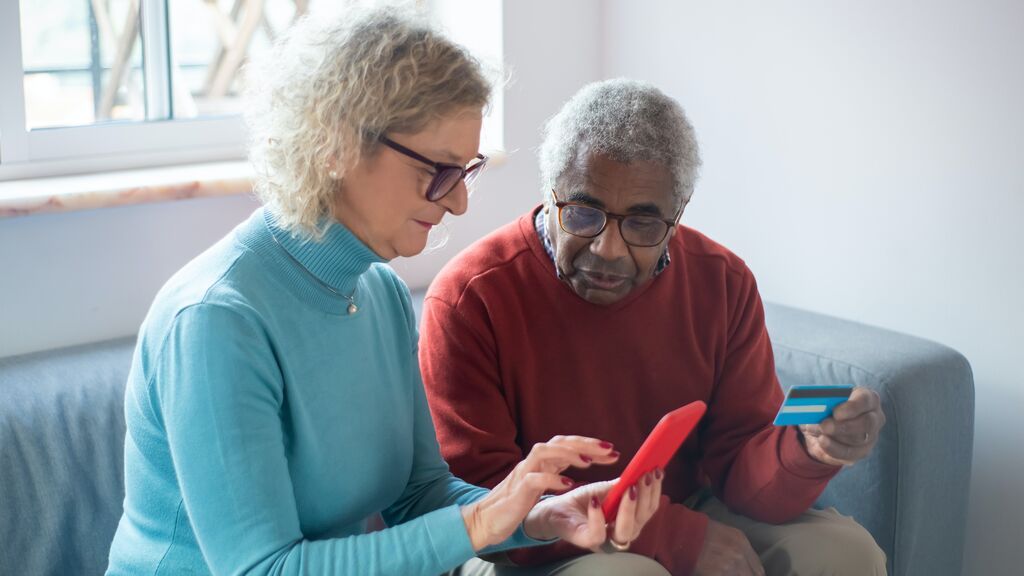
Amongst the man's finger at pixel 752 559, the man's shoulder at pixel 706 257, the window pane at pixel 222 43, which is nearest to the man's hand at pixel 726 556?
the man's finger at pixel 752 559

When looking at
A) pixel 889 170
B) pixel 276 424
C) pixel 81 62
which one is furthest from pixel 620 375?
pixel 81 62

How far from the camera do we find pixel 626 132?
1.59 meters

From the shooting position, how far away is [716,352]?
5.77ft

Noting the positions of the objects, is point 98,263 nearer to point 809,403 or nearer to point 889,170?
point 809,403

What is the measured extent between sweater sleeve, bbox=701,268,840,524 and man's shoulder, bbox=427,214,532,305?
1.15 ft

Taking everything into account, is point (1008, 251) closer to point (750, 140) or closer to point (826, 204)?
point (826, 204)

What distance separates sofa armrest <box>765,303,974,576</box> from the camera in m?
1.87

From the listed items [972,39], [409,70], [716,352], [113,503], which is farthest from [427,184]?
[972,39]

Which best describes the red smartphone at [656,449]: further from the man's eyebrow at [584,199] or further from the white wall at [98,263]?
the white wall at [98,263]

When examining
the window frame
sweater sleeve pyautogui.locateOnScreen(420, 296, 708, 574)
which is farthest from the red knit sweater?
the window frame

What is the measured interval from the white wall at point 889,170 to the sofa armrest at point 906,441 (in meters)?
0.07

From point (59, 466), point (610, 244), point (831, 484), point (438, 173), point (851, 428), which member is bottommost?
point (831, 484)

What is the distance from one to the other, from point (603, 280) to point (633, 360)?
141mm

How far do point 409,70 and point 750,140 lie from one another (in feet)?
4.21
